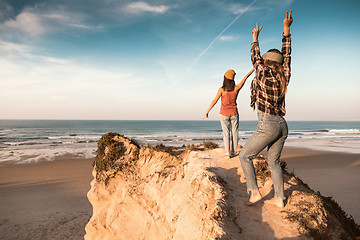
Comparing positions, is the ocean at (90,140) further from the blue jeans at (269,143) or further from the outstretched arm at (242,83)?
the blue jeans at (269,143)

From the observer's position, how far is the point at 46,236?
24.1ft

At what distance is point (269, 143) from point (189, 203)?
1.64 metres

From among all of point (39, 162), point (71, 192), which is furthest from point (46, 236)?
point (39, 162)

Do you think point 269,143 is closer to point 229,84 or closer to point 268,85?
point 268,85

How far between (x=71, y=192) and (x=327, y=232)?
38.4ft

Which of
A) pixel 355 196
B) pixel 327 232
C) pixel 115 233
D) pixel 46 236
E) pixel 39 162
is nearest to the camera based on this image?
pixel 327 232

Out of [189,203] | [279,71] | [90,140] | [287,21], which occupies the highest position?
[287,21]

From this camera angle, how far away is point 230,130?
5793 millimetres

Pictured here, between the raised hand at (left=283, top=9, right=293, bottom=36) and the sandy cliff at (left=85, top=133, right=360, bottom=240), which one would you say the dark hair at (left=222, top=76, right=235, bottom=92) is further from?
the raised hand at (left=283, top=9, right=293, bottom=36)

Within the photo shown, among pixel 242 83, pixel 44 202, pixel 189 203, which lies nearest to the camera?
pixel 189 203

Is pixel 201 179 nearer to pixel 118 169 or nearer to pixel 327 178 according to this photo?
pixel 118 169

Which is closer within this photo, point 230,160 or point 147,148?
point 230,160

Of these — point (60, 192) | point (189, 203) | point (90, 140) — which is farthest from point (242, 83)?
point (90, 140)

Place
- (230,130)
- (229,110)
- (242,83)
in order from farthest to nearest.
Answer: (230,130)
(229,110)
(242,83)
